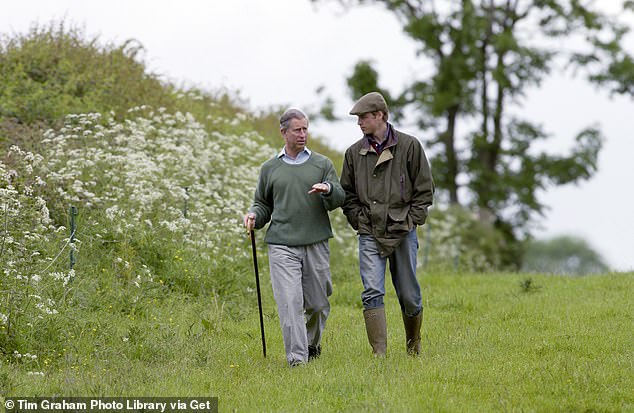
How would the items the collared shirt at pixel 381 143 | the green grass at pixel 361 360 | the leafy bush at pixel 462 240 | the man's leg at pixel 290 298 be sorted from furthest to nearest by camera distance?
the leafy bush at pixel 462 240 → the collared shirt at pixel 381 143 → the man's leg at pixel 290 298 → the green grass at pixel 361 360

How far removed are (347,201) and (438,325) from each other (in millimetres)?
2658

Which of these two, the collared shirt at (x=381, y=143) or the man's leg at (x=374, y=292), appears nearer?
the man's leg at (x=374, y=292)

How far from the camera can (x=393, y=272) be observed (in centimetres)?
783

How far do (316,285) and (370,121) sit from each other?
1501 millimetres

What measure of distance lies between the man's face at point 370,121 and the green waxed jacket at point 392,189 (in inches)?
5.8

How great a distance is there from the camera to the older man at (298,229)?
7555 mm

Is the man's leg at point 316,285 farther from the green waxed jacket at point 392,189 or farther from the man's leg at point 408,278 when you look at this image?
the man's leg at point 408,278

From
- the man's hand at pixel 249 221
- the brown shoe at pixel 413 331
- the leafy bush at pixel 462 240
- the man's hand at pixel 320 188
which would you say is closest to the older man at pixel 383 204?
the brown shoe at pixel 413 331

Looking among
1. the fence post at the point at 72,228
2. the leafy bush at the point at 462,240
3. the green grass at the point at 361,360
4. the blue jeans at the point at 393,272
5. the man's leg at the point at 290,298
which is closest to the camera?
the green grass at the point at 361,360

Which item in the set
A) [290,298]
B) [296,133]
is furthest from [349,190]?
[290,298]

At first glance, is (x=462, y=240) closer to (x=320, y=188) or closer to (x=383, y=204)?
(x=383, y=204)

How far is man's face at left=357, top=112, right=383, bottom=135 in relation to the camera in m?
7.64

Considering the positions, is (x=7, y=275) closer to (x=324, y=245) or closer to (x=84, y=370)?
(x=84, y=370)

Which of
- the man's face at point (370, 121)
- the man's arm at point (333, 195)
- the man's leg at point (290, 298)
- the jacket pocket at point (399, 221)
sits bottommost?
the man's leg at point (290, 298)
